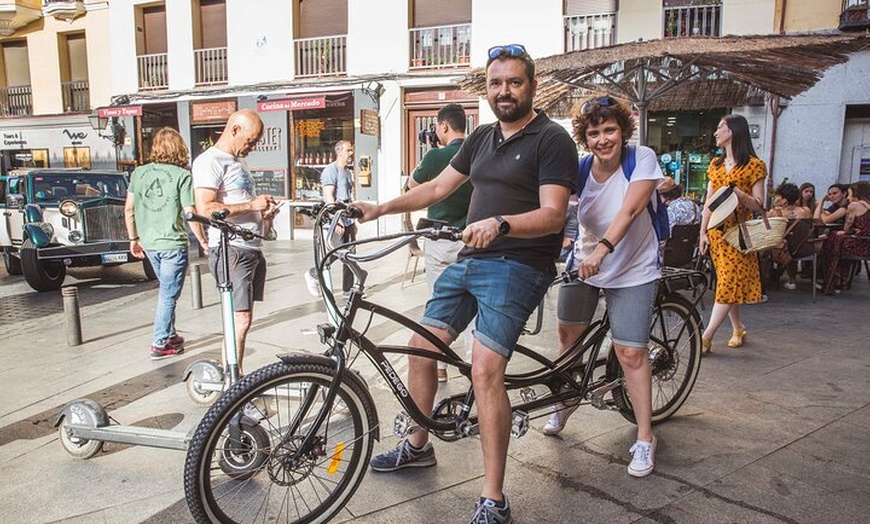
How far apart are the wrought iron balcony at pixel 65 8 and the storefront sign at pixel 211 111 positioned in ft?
16.5

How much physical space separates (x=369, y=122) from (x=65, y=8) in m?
10.9

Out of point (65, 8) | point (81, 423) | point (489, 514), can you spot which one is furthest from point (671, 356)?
point (65, 8)

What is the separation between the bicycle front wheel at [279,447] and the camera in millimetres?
2434

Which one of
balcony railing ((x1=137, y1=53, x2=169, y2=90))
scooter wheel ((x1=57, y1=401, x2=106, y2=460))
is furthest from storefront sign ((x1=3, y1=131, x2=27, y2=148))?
scooter wheel ((x1=57, y1=401, x2=106, y2=460))

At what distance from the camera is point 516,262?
2.77m

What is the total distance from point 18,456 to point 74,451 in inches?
16.1

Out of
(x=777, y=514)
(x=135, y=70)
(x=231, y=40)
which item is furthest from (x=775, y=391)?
(x=135, y=70)

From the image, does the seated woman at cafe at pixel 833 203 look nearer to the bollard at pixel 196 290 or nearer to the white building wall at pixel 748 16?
the white building wall at pixel 748 16

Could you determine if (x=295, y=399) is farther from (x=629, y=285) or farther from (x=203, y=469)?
(x=629, y=285)

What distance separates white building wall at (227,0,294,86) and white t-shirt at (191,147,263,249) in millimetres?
13431

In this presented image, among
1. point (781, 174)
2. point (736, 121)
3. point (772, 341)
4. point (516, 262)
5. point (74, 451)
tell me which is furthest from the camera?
point (781, 174)

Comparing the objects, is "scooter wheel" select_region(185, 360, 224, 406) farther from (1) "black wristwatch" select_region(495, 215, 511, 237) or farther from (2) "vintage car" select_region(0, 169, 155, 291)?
(2) "vintage car" select_region(0, 169, 155, 291)

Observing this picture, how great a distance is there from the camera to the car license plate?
9.37 metres

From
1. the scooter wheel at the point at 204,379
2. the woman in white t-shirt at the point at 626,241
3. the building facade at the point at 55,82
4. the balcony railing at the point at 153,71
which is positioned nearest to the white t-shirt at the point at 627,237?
the woman in white t-shirt at the point at 626,241
